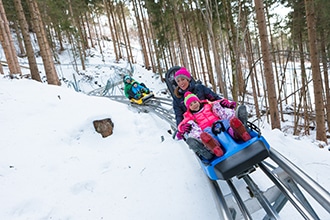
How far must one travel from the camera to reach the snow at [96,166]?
238 cm

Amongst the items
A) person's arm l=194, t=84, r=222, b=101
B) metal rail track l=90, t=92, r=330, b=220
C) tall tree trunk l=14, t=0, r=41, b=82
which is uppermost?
tall tree trunk l=14, t=0, r=41, b=82

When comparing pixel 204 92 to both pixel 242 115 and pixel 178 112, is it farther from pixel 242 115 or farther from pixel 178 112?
pixel 242 115

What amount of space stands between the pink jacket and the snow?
0.62 meters

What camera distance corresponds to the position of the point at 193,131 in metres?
2.60

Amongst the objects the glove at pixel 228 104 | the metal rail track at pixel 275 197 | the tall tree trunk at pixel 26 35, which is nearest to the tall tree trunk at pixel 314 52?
the glove at pixel 228 104

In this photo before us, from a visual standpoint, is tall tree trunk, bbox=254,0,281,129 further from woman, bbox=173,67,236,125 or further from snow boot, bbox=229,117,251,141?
snow boot, bbox=229,117,251,141

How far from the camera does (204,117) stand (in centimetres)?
272

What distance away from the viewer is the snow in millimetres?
2377

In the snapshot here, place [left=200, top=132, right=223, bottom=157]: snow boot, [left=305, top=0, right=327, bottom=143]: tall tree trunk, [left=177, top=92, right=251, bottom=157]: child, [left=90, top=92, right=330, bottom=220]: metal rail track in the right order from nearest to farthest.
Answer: [left=90, top=92, right=330, bottom=220]: metal rail track, [left=200, top=132, right=223, bottom=157]: snow boot, [left=177, top=92, right=251, bottom=157]: child, [left=305, top=0, right=327, bottom=143]: tall tree trunk

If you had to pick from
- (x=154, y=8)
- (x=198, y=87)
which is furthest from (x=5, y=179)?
(x=154, y=8)

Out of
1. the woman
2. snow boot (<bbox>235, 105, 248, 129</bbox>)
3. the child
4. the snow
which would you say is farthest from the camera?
the woman

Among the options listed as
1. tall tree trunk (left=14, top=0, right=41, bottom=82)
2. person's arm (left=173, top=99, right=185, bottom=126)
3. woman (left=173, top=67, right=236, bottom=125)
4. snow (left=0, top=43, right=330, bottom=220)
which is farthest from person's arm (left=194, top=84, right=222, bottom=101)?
tall tree trunk (left=14, top=0, right=41, bottom=82)

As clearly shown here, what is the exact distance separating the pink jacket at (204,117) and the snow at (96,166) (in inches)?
24.4

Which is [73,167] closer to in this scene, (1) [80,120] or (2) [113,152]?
(2) [113,152]
